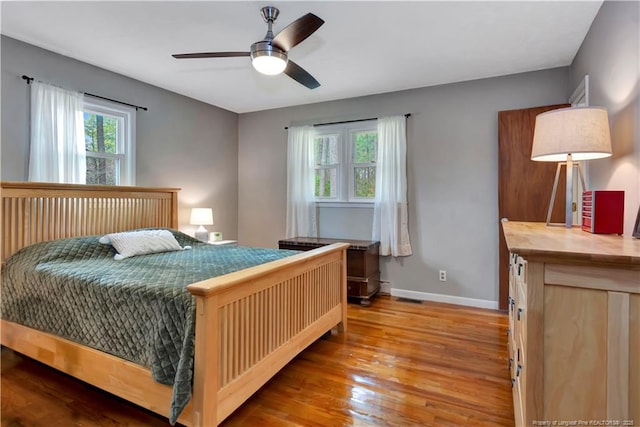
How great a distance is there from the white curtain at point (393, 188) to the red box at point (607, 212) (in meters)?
2.37

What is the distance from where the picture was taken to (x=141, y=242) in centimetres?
282

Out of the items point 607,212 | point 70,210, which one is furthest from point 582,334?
point 70,210

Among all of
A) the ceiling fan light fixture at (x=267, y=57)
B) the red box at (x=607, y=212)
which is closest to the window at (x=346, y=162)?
the ceiling fan light fixture at (x=267, y=57)

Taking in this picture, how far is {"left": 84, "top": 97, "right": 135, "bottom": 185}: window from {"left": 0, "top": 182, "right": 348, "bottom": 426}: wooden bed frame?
1.04 ft

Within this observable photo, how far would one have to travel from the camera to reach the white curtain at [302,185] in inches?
174

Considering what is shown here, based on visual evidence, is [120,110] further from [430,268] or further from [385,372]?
[430,268]

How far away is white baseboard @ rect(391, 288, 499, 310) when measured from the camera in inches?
142

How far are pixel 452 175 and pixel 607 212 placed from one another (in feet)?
7.48

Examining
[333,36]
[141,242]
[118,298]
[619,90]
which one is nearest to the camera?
[118,298]

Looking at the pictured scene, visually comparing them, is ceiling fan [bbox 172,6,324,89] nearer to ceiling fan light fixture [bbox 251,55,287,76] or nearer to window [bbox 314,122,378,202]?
ceiling fan light fixture [bbox 251,55,287,76]

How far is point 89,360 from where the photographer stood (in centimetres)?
186

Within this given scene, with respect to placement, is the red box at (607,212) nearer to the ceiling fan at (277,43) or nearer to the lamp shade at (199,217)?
the ceiling fan at (277,43)

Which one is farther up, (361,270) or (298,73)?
(298,73)

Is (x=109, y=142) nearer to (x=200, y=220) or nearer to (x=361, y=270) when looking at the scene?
(x=200, y=220)
